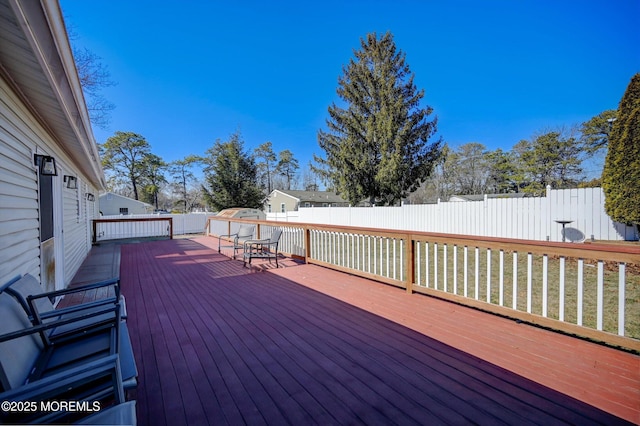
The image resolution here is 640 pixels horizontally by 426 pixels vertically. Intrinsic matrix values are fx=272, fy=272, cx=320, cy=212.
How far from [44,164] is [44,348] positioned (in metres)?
A: 2.63

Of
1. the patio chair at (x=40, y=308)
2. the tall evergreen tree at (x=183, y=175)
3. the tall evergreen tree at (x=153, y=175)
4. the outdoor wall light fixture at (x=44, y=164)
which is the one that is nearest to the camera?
the patio chair at (x=40, y=308)

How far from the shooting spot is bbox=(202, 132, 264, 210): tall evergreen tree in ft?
63.7

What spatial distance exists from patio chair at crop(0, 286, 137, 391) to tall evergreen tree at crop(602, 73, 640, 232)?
1070cm

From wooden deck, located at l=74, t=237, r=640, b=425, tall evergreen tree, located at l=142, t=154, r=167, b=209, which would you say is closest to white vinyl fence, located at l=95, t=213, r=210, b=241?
wooden deck, located at l=74, t=237, r=640, b=425

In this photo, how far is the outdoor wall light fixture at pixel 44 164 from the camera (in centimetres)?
310

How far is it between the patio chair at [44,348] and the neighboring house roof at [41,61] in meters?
1.47

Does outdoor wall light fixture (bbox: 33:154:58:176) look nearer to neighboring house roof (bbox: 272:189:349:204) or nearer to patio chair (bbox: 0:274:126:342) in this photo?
patio chair (bbox: 0:274:126:342)

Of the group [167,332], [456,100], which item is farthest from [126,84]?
[456,100]

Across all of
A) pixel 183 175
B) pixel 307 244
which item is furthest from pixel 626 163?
pixel 183 175

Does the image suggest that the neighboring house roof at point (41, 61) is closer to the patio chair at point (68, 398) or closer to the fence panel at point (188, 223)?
the patio chair at point (68, 398)

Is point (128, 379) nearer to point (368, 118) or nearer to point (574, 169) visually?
point (368, 118)

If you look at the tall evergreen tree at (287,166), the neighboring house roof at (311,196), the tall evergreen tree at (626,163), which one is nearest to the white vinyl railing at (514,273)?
the tall evergreen tree at (626,163)

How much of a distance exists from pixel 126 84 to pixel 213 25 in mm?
4598

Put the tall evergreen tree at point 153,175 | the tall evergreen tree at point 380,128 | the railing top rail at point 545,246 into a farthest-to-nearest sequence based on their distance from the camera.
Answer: the tall evergreen tree at point 153,175, the tall evergreen tree at point 380,128, the railing top rail at point 545,246
